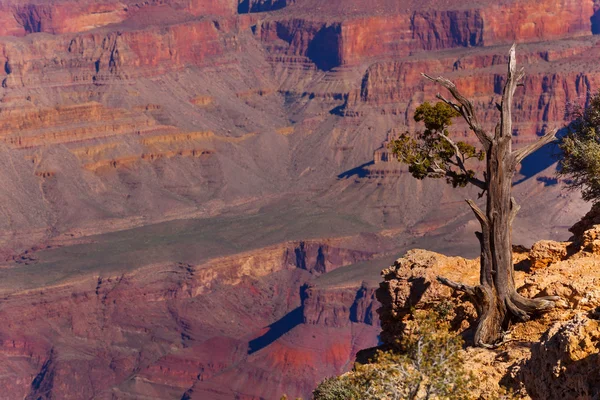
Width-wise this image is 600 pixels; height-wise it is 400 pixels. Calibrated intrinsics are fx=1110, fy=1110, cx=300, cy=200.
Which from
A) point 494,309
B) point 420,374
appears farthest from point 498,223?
point 420,374

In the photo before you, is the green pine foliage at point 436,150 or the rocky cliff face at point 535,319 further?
the green pine foliage at point 436,150

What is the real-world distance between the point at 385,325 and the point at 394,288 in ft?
2.81

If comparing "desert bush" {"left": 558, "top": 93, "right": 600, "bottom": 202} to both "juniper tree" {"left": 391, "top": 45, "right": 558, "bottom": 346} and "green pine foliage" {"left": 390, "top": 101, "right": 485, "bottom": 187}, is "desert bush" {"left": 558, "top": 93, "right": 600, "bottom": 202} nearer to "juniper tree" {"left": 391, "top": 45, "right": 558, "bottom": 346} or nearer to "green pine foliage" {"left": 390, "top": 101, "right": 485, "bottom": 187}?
"green pine foliage" {"left": 390, "top": 101, "right": 485, "bottom": 187}

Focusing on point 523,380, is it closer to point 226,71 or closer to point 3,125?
point 3,125

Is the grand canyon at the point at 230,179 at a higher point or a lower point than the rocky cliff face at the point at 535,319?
lower

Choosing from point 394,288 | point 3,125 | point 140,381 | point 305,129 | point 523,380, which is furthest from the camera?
point 305,129

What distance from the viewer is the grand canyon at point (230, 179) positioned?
293 feet

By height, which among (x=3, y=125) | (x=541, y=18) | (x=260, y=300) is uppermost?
(x=541, y=18)

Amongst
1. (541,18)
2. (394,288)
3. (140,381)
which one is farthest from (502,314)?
(541,18)

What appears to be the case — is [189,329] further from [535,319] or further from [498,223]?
[535,319]

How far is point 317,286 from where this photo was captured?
97750mm

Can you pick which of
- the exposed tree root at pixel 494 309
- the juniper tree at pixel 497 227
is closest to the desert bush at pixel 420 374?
the exposed tree root at pixel 494 309

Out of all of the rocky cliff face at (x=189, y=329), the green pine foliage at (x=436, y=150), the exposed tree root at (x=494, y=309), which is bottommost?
the rocky cliff face at (x=189, y=329)

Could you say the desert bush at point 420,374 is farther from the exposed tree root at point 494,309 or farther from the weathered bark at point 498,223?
the weathered bark at point 498,223
